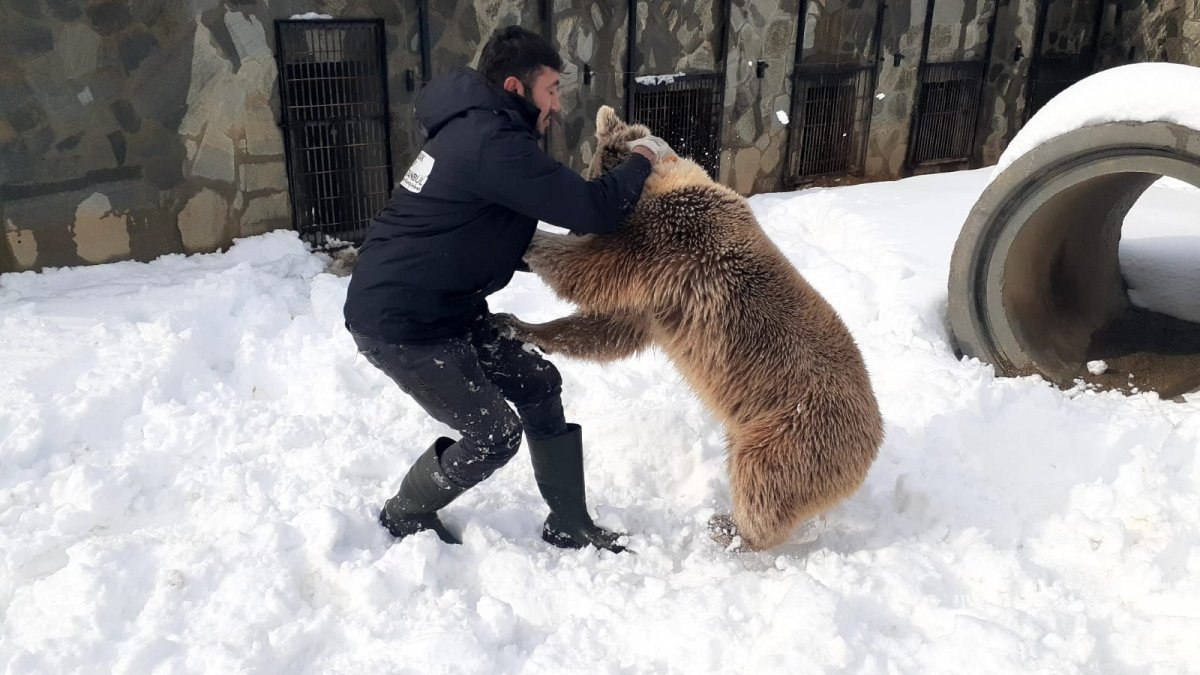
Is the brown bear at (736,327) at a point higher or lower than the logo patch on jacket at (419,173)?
lower

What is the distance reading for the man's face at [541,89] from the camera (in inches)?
110

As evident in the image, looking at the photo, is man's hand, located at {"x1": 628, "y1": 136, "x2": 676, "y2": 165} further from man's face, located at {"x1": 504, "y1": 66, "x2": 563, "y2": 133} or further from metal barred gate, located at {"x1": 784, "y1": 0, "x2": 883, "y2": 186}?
metal barred gate, located at {"x1": 784, "y1": 0, "x2": 883, "y2": 186}

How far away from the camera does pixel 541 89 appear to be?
2824mm

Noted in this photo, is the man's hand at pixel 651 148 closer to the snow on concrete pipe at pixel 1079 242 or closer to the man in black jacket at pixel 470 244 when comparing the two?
the man in black jacket at pixel 470 244

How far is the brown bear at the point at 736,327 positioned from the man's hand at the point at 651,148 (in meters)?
0.04

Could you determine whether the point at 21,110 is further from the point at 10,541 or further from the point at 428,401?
the point at 428,401

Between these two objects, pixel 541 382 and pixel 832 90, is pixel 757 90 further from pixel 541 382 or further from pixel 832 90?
pixel 541 382

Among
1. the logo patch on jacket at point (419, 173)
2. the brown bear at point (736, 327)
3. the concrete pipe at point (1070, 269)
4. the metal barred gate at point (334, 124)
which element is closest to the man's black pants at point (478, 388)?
the brown bear at point (736, 327)

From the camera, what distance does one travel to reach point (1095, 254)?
5.61 meters

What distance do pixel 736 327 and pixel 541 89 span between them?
3.39 feet

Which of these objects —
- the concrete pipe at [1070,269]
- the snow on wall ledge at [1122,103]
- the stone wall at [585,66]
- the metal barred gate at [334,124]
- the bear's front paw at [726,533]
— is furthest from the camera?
the stone wall at [585,66]

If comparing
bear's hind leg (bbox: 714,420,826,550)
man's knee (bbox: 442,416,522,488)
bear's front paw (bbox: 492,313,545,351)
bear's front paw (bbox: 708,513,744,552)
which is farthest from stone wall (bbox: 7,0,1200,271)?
bear's hind leg (bbox: 714,420,826,550)

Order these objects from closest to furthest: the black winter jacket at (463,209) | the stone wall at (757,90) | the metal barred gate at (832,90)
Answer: the black winter jacket at (463,209) < the stone wall at (757,90) < the metal barred gate at (832,90)

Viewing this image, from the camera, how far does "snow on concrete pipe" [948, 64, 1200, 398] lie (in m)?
4.08
